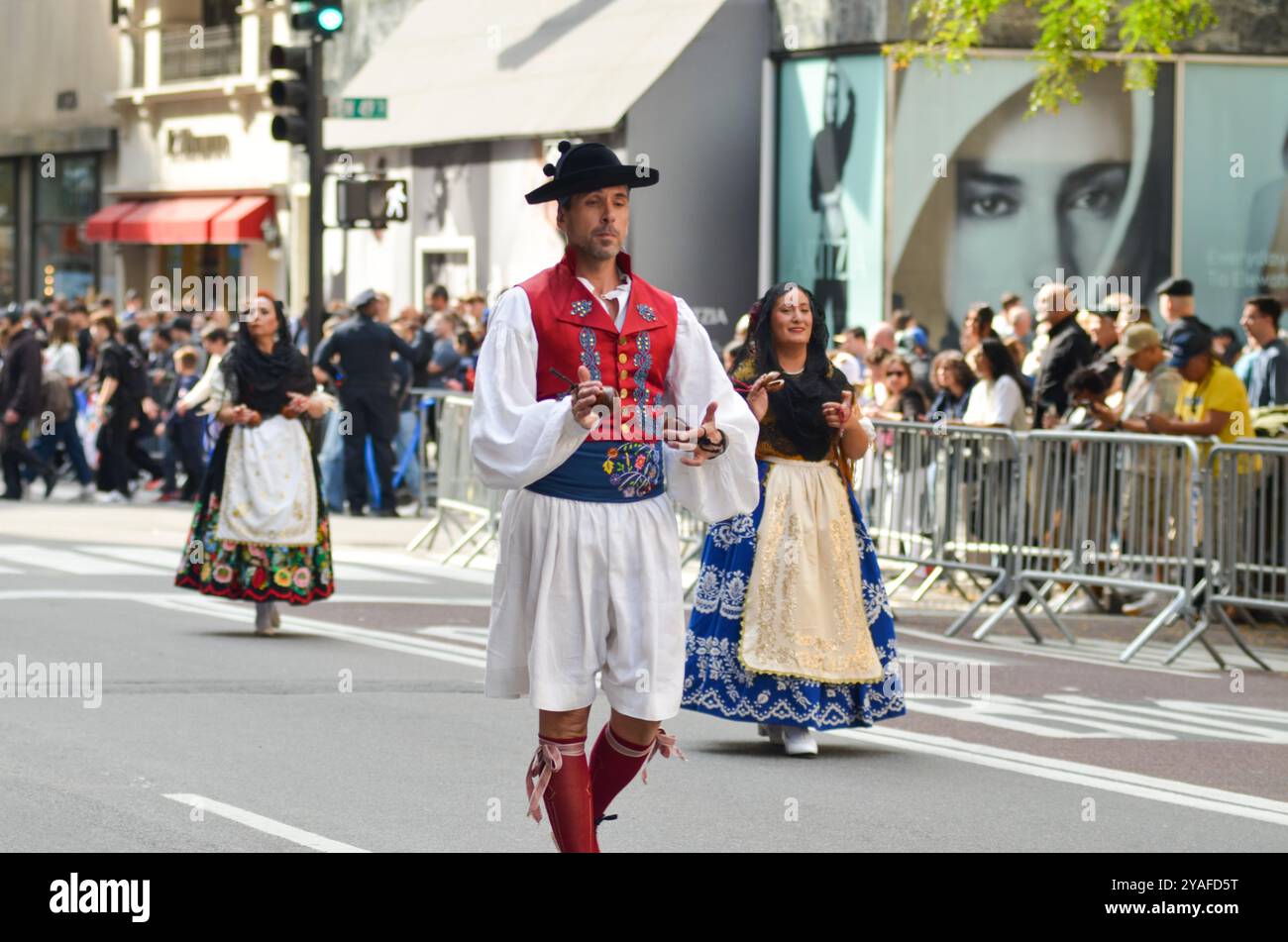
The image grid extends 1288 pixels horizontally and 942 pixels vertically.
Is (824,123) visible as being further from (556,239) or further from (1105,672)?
(1105,672)

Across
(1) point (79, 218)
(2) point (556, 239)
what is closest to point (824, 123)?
(2) point (556, 239)

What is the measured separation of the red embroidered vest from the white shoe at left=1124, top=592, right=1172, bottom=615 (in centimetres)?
918

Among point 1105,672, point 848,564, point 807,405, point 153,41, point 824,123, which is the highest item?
point 153,41

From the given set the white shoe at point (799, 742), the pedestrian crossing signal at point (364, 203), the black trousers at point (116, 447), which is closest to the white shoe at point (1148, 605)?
the white shoe at point (799, 742)

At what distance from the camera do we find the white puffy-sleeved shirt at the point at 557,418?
6.40m

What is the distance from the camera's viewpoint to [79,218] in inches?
1791

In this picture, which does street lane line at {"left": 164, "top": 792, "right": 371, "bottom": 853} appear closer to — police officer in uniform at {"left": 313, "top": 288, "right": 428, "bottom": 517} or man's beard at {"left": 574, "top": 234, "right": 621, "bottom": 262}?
man's beard at {"left": 574, "top": 234, "right": 621, "bottom": 262}

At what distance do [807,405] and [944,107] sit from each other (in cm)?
1638

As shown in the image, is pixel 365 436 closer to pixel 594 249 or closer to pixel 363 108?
pixel 363 108

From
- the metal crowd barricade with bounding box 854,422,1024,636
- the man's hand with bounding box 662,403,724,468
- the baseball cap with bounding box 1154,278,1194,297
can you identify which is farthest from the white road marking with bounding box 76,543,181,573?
the man's hand with bounding box 662,403,724,468

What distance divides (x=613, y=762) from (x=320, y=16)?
13706 mm

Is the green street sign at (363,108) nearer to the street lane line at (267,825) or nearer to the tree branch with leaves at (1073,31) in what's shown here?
the tree branch with leaves at (1073,31)

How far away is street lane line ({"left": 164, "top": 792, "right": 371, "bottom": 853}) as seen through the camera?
755 cm
